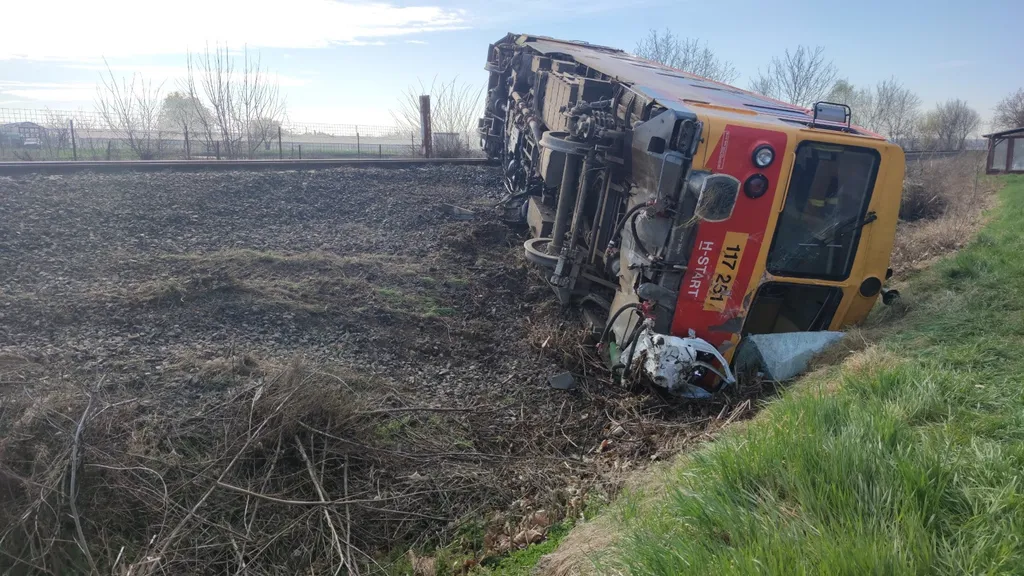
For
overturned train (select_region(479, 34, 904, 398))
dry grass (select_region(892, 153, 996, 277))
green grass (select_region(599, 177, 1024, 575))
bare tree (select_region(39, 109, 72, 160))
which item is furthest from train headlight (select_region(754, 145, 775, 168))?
bare tree (select_region(39, 109, 72, 160))

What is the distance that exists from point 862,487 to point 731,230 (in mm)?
2878

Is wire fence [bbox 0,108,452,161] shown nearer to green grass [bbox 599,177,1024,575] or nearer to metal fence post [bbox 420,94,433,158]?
metal fence post [bbox 420,94,433,158]

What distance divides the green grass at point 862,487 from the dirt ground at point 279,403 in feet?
3.86

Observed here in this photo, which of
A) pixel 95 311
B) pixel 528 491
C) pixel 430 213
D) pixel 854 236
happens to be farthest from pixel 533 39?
pixel 528 491

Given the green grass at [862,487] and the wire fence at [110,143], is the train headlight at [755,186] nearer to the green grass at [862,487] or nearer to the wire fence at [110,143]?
the green grass at [862,487]

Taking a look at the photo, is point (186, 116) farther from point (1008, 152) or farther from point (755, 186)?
point (1008, 152)

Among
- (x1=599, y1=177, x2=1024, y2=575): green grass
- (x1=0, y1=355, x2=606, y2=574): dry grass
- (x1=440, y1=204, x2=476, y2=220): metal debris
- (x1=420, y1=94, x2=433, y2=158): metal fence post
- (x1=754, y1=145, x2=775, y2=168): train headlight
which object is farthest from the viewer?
(x1=420, y1=94, x2=433, y2=158): metal fence post

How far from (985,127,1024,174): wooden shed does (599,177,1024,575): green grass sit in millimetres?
24141

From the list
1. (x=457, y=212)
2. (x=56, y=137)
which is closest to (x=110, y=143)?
(x=56, y=137)

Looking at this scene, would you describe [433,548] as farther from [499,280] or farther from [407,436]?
[499,280]

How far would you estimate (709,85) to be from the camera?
7.60m

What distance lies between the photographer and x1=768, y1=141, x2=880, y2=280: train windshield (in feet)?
16.5

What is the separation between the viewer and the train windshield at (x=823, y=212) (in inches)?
199

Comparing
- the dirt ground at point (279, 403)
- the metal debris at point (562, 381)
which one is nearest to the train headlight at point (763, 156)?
the dirt ground at point (279, 403)
